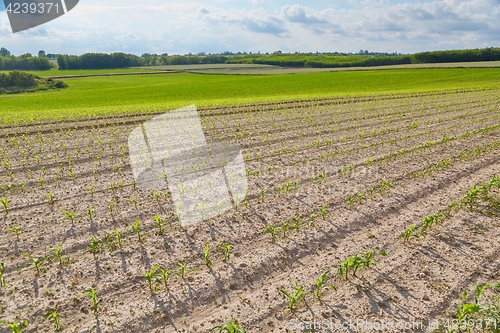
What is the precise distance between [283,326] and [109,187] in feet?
22.1

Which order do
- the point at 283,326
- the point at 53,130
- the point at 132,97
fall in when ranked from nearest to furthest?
1. the point at 283,326
2. the point at 53,130
3. the point at 132,97

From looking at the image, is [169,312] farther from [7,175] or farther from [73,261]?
[7,175]

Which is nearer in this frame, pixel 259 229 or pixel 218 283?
pixel 218 283

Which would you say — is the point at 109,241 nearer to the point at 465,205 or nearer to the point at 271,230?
the point at 271,230

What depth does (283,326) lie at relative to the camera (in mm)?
4699

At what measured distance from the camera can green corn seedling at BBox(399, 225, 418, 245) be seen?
6464mm

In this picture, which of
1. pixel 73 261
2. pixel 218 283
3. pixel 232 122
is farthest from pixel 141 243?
pixel 232 122

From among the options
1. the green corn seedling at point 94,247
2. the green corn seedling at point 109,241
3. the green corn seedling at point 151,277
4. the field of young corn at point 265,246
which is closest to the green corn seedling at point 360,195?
the field of young corn at point 265,246

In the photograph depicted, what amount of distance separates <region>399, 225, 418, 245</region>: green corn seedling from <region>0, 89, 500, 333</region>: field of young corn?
4cm

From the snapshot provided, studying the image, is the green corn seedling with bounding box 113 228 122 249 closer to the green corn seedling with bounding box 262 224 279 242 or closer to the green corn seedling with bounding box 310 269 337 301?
the green corn seedling with bounding box 262 224 279 242

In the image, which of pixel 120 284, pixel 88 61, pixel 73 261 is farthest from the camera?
pixel 88 61

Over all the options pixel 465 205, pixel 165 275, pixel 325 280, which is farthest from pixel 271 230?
pixel 465 205

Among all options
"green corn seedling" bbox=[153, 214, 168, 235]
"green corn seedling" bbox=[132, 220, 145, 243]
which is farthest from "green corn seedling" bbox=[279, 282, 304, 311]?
"green corn seedling" bbox=[132, 220, 145, 243]

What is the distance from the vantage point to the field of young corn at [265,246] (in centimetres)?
490
